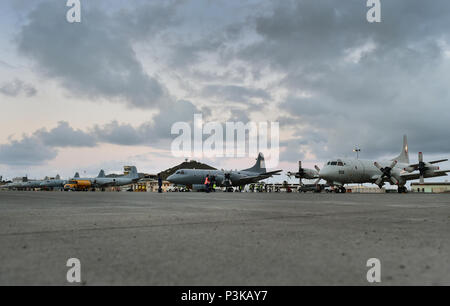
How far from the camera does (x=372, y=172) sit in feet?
119

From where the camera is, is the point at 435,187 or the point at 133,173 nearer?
the point at 133,173

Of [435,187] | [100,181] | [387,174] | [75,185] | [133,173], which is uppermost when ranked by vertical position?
[133,173]

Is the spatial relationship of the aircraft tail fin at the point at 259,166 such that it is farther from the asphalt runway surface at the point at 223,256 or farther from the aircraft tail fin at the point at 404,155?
the asphalt runway surface at the point at 223,256

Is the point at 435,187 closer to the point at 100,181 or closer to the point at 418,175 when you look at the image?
the point at 418,175

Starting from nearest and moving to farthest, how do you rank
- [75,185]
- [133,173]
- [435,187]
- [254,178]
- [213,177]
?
[213,177] < [254,178] < [75,185] < [133,173] < [435,187]

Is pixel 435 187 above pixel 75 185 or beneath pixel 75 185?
beneath

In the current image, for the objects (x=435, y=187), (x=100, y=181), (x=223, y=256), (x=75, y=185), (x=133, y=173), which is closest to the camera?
(x=223, y=256)

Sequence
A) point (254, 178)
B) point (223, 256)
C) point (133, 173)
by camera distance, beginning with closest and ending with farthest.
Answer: point (223, 256)
point (254, 178)
point (133, 173)

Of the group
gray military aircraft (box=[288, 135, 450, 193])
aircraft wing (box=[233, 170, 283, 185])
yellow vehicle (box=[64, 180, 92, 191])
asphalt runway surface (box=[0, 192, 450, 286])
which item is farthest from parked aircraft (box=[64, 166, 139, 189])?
asphalt runway surface (box=[0, 192, 450, 286])

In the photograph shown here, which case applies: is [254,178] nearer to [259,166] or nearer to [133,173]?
[259,166]

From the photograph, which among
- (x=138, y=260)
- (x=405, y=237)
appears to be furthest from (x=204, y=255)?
(x=405, y=237)

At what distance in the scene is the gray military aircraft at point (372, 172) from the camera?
1331 inches

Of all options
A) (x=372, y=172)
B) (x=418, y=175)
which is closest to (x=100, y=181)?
(x=372, y=172)

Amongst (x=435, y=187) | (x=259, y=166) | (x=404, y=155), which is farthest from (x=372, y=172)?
(x=435, y=187)
